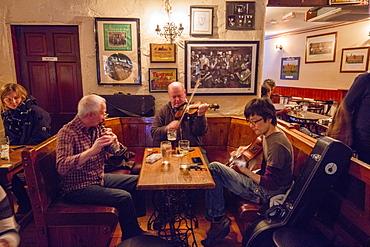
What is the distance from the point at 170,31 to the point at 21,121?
82.7 inches

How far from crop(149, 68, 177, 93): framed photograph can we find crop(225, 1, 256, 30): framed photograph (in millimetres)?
1013

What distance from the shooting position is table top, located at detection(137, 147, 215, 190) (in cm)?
178

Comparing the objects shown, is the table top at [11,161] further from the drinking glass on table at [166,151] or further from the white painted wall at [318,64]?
the white painted wall at [318,64]

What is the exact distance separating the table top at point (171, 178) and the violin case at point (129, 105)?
61.7 inches

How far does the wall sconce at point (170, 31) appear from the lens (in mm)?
3533

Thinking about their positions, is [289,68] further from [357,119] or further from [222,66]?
[357,119]

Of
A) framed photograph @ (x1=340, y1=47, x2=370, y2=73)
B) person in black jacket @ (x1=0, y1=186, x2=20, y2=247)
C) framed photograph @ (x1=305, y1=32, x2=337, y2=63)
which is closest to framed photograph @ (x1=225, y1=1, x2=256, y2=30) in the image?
person in black jacket @ (x1=0, y1=186, x2=20, y2=247)

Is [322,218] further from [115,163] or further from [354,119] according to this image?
[115,163]

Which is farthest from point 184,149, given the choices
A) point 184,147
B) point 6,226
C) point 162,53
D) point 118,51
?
→ point 118,51

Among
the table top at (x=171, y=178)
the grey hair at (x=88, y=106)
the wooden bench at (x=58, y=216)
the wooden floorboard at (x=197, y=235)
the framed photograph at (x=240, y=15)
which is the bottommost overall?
the wooden floorboard at (x=197, y=235)

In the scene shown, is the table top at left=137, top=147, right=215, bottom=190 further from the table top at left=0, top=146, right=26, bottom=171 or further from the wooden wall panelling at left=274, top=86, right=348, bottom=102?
the wooden wall panelling at left=274, top=86, right=348, bottom=102

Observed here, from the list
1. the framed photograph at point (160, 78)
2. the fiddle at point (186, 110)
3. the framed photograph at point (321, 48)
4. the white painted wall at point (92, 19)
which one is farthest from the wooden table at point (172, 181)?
the framed photograph at point (321, 48)

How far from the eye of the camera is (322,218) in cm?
209

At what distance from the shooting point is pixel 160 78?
3.76 meters
